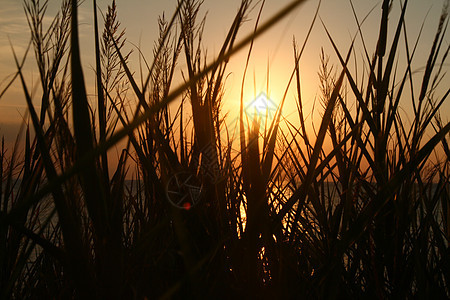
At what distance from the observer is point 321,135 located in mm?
840

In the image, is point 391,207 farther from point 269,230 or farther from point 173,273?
point 173,273

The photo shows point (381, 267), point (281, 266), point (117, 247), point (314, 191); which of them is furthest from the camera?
point (314, 191)

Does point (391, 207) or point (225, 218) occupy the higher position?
point (391, 207)

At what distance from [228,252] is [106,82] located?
64 centimetres

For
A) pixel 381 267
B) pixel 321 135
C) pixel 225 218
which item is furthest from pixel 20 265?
pixel 381 267

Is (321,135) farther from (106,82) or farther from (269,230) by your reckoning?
(106,82)

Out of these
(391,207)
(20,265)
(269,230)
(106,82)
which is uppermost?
(106,82)

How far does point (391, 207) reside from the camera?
3.51ft

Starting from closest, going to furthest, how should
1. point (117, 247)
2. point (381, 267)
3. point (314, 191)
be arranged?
point (117, 247) < point (381, 267) < point (314, 191)

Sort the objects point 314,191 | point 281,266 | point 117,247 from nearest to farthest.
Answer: point 117,247
point 281,266
point 314,191

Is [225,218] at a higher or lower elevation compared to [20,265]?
higher

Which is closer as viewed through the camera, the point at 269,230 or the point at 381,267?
the point at 269,230

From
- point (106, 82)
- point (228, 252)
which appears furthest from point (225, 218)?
point (106, 82)

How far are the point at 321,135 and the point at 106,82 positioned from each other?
69 cm
